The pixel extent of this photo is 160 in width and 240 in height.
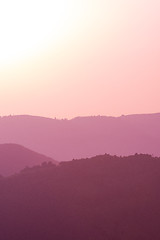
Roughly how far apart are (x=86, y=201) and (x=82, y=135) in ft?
391

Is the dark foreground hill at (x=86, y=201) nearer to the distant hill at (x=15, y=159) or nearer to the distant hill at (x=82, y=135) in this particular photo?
the distant hill at (x=15, y=159)

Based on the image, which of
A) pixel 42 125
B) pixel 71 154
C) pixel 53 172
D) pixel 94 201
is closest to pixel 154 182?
pixel 94 201

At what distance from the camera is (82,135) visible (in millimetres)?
152500

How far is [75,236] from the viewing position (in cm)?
3039

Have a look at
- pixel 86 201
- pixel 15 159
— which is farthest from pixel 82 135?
pixel 86 201

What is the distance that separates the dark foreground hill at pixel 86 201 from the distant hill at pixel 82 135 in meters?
94.7

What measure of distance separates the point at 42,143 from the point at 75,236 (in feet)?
391

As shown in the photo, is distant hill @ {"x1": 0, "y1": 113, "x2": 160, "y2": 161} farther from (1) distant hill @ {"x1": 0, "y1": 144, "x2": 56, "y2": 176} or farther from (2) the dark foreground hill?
(2) the dark foreground hill

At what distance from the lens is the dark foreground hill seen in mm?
30672

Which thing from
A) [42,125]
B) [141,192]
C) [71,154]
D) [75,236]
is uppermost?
[42,125]

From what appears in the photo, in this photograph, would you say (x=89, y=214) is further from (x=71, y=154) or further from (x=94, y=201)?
(x=71, y=154)

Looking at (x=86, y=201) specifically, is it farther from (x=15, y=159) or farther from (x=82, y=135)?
(x=82, y=135)

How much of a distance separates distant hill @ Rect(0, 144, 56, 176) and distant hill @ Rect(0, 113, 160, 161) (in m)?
63.6

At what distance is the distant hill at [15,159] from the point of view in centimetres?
6084
